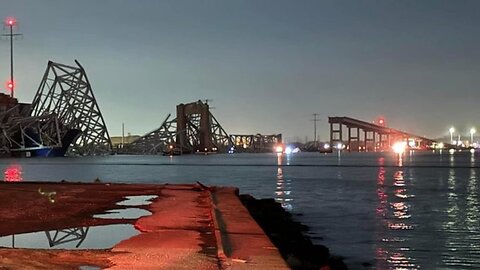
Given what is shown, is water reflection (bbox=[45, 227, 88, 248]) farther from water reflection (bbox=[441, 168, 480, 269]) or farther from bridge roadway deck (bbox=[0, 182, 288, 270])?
water reflection (bbox=[441, 168, 480, 269])

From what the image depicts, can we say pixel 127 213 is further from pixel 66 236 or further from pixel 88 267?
pixel 88 267

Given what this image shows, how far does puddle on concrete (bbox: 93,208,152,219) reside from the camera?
13.4 meters

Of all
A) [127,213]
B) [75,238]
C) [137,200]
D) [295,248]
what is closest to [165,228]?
[75,238]

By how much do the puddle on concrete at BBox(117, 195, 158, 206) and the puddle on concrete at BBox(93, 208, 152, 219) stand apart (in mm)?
1430

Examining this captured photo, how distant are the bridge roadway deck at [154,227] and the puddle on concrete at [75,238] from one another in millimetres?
322

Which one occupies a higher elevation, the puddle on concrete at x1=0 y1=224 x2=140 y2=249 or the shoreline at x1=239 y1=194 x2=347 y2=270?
the puddle on concrete at x1=0 y1=224 x2=140 y2=249

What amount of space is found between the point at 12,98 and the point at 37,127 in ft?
50.3

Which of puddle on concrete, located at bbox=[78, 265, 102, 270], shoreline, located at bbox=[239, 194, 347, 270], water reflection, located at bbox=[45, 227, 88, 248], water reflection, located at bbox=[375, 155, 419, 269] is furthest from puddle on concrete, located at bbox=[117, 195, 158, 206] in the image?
puddle on concrete, located at bbox=[78, 265, 102, 270]

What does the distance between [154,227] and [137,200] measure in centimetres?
648

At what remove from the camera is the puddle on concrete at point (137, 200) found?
53.5ft

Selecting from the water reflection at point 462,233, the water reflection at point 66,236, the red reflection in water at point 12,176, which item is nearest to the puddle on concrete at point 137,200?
the water reflection at point 66,236

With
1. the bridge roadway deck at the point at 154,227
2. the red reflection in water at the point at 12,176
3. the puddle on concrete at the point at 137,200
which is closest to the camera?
the bridge roadway deck at the point at 154,227

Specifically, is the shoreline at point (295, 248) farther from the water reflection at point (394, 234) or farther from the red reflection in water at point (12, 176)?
the red reflection in water at point (12, 176)

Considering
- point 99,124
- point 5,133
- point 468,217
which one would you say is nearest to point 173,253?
point 468,217
